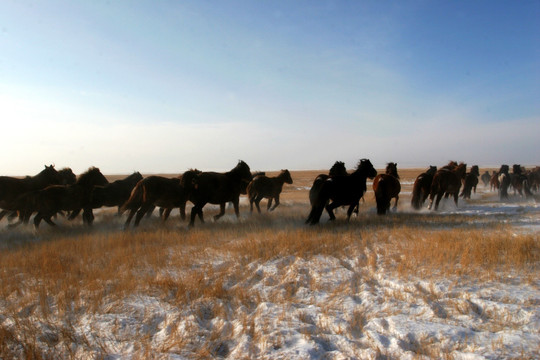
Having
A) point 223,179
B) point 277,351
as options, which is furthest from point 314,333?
point 223,179

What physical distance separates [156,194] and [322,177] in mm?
5635

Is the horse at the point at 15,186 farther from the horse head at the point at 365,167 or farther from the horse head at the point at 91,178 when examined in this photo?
the horse head at the point at 365,167

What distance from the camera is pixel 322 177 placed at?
1066 centimetres

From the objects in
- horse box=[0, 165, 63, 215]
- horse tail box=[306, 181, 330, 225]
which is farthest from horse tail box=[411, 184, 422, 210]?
horse box=[0, 165, 63, 215]

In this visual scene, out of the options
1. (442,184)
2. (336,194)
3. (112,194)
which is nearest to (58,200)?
(112,194)

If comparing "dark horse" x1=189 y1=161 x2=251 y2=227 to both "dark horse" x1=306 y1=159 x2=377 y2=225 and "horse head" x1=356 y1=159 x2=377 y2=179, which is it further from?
"horse head" x1=356 y1=159 x2=377 y2=179

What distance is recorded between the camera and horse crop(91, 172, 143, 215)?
12367 mm

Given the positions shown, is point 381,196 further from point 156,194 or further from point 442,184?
point 156,194

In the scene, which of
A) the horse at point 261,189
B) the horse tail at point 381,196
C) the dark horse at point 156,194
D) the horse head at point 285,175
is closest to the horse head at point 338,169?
the horse tail at point 381,196

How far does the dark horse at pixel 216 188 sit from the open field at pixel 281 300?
4.26 meters

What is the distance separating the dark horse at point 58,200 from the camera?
11.3 metres

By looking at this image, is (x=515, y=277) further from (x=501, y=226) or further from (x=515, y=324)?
(x=501, y=226)

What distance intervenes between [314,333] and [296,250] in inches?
122

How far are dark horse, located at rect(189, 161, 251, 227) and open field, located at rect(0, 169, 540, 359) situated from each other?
4.26 metres
